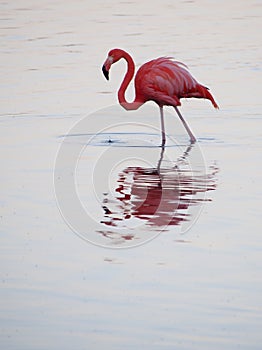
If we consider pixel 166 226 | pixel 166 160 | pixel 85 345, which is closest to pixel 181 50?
pixel 166 160

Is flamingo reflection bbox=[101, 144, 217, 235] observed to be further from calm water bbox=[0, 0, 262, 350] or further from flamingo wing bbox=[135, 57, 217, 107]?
flamingo wing bbox=[135, 57, 217, 107]

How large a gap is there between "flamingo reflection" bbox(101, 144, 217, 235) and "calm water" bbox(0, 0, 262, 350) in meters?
0.02

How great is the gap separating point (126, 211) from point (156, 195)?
0.58 m

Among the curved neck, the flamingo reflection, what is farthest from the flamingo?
the flamingo reflection

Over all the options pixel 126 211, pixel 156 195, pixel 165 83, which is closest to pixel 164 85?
pixel 165 83

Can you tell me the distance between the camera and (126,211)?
326 inches

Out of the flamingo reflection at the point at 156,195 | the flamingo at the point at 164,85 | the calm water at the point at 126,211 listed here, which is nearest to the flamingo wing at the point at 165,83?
the flamingo at the point at 164,85

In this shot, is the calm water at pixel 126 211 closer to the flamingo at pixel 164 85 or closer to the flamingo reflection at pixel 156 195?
the flamingo reflection at pixel 156 195

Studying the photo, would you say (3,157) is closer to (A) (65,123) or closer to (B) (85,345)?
(A) (65,123)

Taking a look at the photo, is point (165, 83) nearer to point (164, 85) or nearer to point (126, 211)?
point (164, 85)

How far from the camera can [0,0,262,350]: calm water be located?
18.8ft

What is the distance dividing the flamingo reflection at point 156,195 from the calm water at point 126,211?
2cm

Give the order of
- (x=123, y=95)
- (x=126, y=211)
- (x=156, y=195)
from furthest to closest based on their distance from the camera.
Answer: (x=123, y=95) < (x=156, y=195) < (x=126, y=211)

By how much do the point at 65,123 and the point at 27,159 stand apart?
210 centimetres
